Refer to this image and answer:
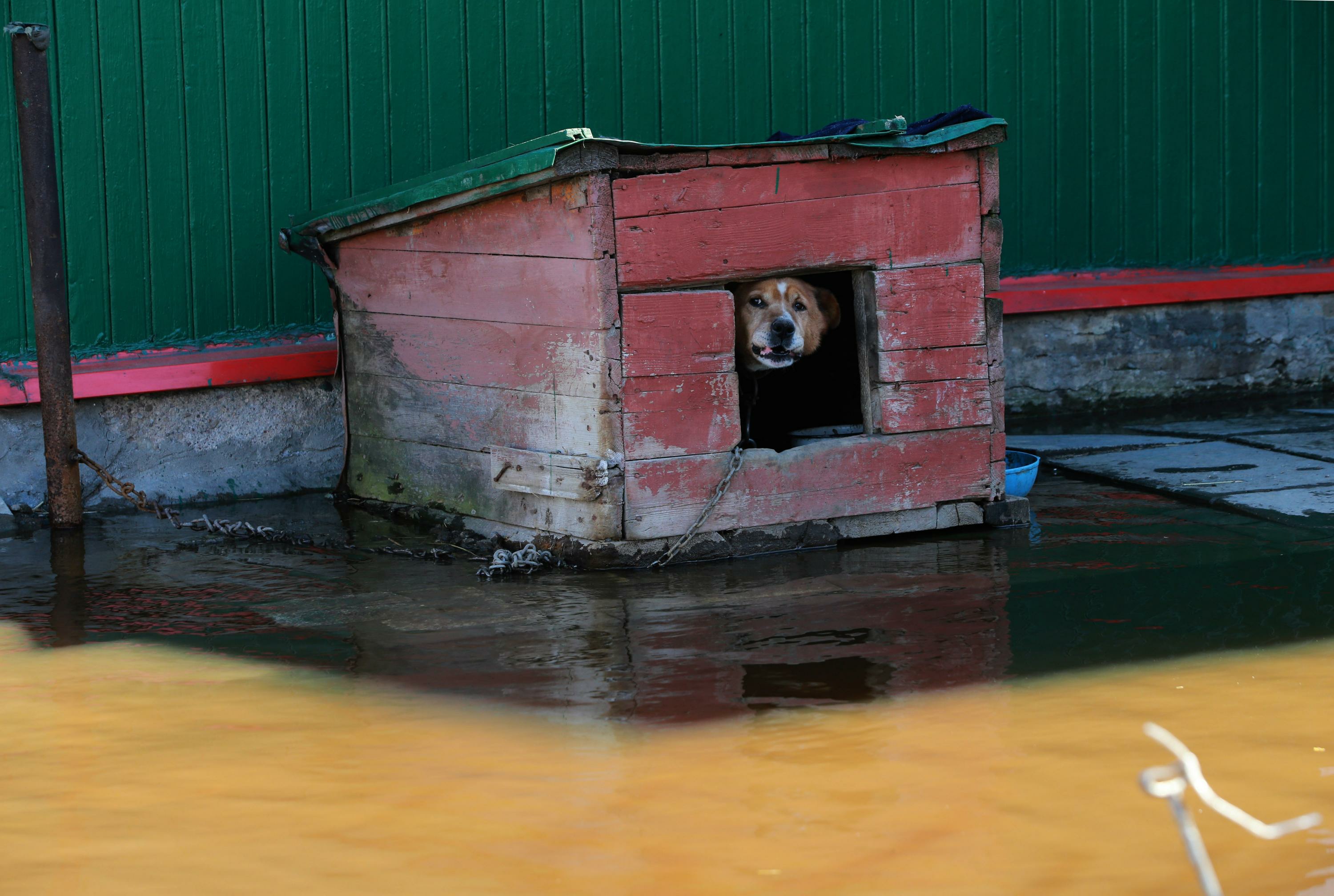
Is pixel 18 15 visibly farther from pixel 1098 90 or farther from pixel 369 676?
pixel 1098 90

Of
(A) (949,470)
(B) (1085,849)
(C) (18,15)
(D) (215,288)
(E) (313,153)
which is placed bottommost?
(B) (1085,849)

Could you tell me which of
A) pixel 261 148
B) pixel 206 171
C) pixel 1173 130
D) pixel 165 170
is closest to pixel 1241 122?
pixel 1173 130

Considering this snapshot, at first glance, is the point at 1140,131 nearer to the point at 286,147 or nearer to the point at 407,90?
the point at 407,90

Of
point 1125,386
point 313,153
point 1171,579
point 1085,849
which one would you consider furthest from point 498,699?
point 1125,386

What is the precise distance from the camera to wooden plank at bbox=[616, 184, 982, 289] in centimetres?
439

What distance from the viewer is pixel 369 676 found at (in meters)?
3.37

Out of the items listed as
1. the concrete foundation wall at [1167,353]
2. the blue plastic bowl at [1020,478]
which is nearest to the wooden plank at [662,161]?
the blue plastic bowl at [1020,478]

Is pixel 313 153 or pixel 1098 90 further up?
pixel 1098 90

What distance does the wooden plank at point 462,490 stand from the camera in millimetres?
4477

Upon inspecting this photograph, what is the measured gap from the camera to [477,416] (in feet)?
16.2

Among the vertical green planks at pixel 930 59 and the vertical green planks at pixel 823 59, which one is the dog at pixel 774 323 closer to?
the vertical green planks at pixel 823 59

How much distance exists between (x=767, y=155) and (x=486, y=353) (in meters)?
1.19

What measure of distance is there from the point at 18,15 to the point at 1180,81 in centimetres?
574

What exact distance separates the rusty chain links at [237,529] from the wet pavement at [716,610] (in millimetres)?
65
